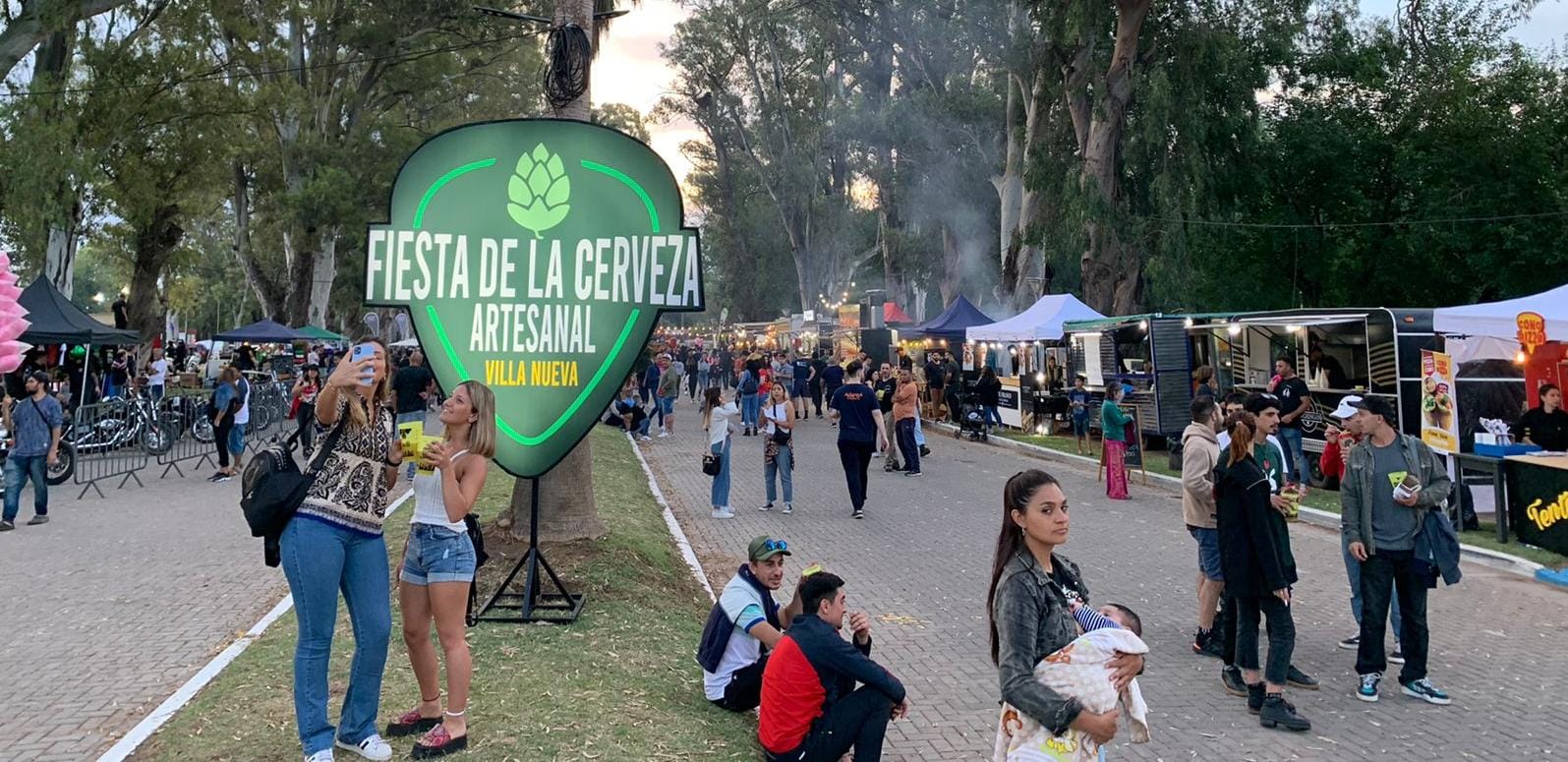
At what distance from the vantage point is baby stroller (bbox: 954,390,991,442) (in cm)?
2372

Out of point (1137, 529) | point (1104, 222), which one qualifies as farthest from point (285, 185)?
point (1137, 529)

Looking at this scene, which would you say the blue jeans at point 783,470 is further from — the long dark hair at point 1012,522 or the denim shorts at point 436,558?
the long dark hair at point 1012,522

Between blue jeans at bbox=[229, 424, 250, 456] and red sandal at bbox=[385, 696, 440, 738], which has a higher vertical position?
blue jeans at bbox=[229, 424, 250, 456]

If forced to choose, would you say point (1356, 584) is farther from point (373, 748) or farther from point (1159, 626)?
point (373, 748)

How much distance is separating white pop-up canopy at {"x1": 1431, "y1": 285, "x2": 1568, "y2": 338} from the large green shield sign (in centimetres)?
1064

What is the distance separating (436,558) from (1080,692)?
2.96 m

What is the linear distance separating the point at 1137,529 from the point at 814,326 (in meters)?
33.5

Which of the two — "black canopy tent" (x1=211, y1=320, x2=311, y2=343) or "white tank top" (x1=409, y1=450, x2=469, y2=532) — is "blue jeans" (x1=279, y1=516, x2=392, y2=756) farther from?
"black canopy tent" (x1=211, y1=320, x2=311, y2=343)

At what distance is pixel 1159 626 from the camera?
7.91 m

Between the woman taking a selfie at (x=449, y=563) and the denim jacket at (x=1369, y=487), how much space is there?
15.6ft

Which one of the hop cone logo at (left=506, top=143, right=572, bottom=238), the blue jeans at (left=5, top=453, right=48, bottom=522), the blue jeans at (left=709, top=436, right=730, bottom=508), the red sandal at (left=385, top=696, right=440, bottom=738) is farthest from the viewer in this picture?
the blue jeans at (left=709, top=436, right=730, bottom=508)

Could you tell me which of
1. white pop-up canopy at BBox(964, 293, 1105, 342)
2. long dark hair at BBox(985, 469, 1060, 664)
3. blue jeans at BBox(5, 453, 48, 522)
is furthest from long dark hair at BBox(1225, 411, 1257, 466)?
white pop-up canopy at BBox(964, 293, 1105, 342)

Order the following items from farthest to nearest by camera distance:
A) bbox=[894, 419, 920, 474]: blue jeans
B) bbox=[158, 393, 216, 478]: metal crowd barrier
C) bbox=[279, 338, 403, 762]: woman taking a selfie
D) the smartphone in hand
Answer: bbox=[158, 393, 216, 478]: metal crowd barrier
bbox=[894, 419, 920, 474]: blue jeans
the smartphone in hand
bbox=[279, 338, 403, 762]: woman taking a selfie

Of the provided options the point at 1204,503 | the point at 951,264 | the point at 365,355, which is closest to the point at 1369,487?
the point at 1204,503
